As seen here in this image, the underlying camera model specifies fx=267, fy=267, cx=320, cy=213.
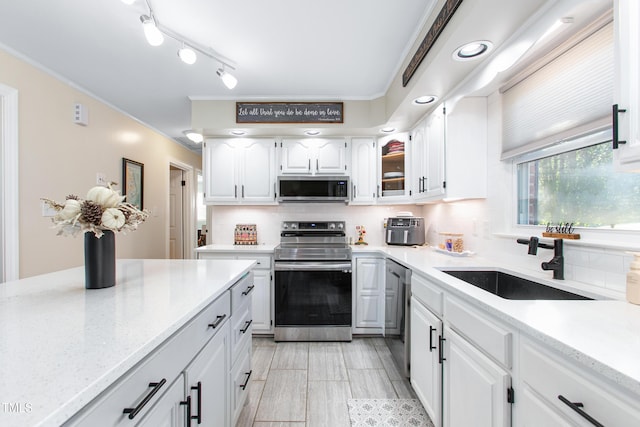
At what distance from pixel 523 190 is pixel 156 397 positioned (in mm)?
2210

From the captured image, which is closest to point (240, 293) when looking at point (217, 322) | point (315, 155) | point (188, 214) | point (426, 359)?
point (217, 322)

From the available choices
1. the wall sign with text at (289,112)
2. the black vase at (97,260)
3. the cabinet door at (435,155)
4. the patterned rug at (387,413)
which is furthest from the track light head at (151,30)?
the patterned rug at (387,413)

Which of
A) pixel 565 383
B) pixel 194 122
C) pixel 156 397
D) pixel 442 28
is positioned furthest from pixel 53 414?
pixel 194 122

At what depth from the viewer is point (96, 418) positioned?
0.53 metres

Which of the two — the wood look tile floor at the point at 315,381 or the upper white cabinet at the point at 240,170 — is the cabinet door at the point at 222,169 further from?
the wood look tile floor at the point at 315,381

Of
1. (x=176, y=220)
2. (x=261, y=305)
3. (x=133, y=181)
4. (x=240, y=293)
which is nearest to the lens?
(x=240, y=293)

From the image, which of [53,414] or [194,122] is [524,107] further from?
[194,122]

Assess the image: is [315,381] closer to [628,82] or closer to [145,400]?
[145,400]

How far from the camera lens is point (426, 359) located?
159 cm

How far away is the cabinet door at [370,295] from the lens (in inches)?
108

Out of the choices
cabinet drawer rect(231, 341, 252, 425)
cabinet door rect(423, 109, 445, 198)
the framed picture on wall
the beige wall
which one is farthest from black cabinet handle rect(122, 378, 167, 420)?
the framed picture on wall

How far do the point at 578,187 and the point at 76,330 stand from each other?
2199mm

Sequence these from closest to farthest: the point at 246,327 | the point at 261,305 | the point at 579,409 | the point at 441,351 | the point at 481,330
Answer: the point at 579,409
the point at 481,330
the point at 441,351
the point at 246,327
the point at 261,305

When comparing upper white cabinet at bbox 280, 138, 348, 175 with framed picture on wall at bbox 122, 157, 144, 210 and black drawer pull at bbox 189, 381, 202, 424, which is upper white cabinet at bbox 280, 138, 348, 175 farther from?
black drawer pull at bbox 189, 381, 202, 424
